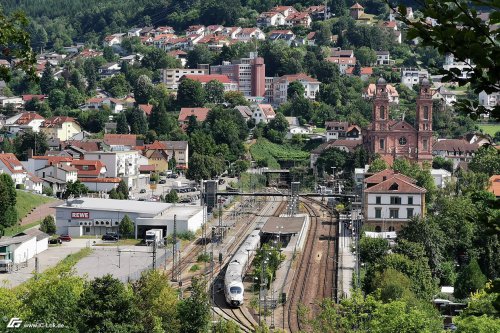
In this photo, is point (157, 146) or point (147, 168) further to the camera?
point (157, 146)

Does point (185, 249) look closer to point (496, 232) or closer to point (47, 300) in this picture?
point (47, 300)

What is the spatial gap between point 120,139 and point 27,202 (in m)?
13.4

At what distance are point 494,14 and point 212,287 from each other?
749 inches

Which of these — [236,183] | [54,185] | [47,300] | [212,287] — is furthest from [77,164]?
[47,300]

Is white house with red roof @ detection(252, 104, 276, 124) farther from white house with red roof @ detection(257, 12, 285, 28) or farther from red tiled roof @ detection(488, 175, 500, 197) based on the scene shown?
white house with red roof @ detection(257, 12, 285, 28)

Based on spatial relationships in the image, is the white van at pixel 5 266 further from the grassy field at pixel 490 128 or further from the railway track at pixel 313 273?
the grassy field at pixel 490 128

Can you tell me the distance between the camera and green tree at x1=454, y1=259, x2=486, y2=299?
20953 millimetres

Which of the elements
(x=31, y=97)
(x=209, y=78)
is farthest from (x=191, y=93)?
(x=31, y=97)

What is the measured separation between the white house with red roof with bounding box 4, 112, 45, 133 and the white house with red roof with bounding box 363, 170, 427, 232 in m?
22.5

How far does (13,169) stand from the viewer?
36.6 metres

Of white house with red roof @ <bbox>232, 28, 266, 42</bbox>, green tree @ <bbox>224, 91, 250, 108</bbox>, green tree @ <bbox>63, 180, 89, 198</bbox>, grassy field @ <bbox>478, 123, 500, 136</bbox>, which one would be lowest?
green tree @ <bbox>63, 180, 89, 198</bbox>

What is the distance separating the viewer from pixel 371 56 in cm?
6569

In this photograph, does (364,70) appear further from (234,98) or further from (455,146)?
(455,146)

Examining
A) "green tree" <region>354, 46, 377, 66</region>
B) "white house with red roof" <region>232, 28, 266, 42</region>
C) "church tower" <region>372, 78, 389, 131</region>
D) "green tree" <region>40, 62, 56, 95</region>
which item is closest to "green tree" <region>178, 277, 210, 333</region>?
"church tower" <region>372, 78, 389, 131</region>
